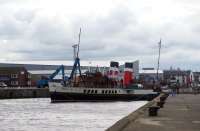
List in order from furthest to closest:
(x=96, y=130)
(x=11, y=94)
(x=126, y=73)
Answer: (x=11, y=94) < (x=126, y=73) < (x=96, y=130)

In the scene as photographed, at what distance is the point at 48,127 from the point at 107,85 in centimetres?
6481

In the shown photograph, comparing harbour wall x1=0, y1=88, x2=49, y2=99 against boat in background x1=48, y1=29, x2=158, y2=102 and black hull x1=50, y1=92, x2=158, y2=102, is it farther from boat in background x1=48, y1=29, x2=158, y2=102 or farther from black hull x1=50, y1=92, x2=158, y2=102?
black hull x1=50, y1=92, x2=158, y2=102

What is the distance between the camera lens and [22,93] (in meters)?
141

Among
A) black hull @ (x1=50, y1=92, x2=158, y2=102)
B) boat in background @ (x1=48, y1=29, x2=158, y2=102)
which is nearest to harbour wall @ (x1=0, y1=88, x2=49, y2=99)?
boat in background @ (x1=48, y1=29, x2=158, y2=102)

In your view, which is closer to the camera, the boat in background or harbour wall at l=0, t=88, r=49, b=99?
the boat in background

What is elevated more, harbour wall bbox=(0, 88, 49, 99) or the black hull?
harbour wall bbox=(0, 88, 49, 99)

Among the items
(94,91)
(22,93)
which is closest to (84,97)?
(94,91)

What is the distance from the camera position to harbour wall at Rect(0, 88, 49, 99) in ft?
448

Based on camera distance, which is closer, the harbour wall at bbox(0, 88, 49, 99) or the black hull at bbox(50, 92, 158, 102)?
the black hull at bbox(50, 92, 158, 102)

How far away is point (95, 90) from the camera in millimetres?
100000

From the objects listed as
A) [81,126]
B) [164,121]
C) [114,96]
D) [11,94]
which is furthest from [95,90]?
[164,121]

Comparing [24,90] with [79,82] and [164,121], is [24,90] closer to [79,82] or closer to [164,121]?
[79,82]

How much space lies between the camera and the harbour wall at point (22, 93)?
136500 mm

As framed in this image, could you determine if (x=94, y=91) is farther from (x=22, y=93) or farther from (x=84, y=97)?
(x=22, y=93)
